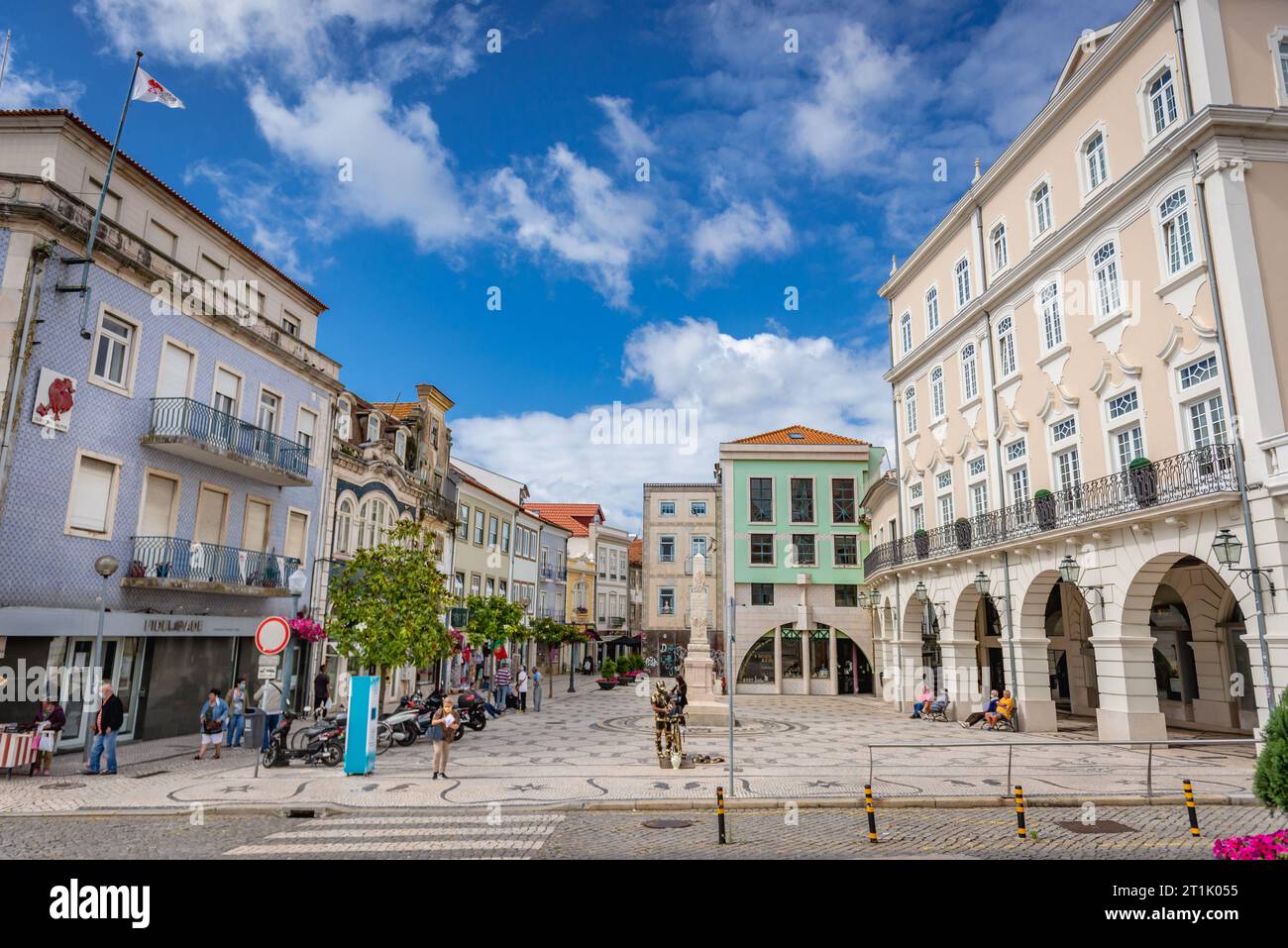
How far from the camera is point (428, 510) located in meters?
35.1

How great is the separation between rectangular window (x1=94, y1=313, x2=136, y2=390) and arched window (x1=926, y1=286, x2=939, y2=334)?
2691 cm

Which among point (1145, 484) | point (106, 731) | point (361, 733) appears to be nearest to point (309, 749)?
point (361, 733)

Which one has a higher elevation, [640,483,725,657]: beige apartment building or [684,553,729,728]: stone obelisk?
[640,483,725,657]: beige apartment building

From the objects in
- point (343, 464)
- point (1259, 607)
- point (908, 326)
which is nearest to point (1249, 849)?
point (1259, 607)

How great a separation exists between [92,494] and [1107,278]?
2599 cm

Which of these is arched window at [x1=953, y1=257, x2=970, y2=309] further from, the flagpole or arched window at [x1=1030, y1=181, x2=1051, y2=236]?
the flagpole

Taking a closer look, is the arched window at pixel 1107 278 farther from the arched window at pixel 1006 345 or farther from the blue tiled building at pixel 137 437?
the blue tiled building at pixel 137 437

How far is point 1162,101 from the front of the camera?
19578 mm

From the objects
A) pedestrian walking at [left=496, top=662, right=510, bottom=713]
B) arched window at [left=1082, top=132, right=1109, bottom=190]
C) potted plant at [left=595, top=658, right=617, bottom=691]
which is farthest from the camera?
potted plant at [left=595, top=658, right=617, bottom=691]

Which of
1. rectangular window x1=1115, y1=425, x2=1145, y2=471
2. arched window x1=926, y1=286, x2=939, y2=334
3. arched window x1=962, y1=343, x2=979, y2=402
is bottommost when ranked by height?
rectangular window x1=1115, y1=425, x2=1145, y2=471

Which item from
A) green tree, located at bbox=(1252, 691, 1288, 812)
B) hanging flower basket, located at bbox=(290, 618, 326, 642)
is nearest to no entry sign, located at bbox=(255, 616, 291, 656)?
hanging flower basket, located at bbox=(290, 618, 326, 642)

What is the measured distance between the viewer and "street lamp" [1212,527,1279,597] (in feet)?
52.3

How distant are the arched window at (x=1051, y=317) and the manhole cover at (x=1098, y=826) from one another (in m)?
15.7

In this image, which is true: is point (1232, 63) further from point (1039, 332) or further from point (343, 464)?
point (343, 464)
